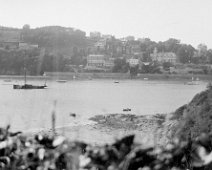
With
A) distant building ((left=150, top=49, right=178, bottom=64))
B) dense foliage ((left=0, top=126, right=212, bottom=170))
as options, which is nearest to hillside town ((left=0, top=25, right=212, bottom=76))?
distant building ((left=150, top=49, right=178, bottom=64))

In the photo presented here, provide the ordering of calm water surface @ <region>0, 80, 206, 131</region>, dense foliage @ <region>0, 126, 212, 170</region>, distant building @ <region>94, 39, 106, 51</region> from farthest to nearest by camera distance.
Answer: distant building @ <region>94, 39, 106, 51</region> → calm water surface @ <region>0, 80, 206, 131</region> → dense foliage @ <region>0, 126, 212, 170</region>

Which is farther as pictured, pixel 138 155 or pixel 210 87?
pixel 210 87

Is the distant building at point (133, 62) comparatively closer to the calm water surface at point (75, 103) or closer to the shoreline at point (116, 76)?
the shoreline at point (116, 76)

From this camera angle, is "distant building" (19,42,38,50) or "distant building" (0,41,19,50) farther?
"distant building" (0,41,19,50)

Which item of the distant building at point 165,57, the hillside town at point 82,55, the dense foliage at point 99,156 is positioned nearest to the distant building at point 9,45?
the hillside town at point 82,55

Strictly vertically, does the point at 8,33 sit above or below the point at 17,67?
above

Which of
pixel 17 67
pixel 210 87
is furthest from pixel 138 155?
pixel 17 67

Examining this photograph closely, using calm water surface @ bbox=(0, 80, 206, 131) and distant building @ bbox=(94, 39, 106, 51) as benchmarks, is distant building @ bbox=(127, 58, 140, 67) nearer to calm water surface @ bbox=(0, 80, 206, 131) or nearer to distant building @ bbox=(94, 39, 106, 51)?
calm water surface @ bbox=(0, 80, 206, 131)

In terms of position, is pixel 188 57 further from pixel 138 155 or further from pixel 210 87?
pixel 138 155
